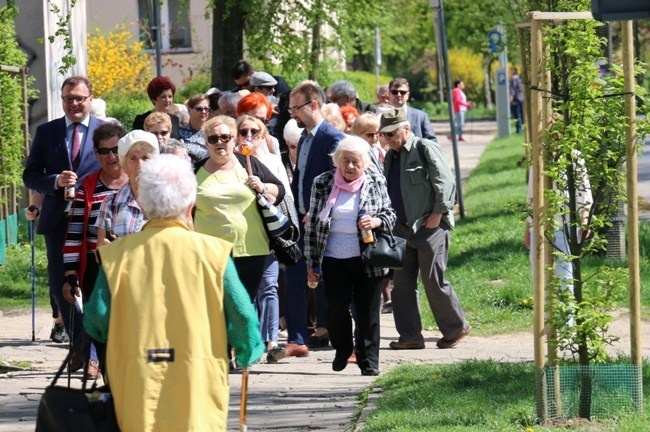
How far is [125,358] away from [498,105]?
37361 mm

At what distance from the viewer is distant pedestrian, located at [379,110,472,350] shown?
1133cm

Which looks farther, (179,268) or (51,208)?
(51,208)

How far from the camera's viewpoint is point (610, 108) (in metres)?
7.82

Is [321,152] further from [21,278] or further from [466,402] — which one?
[21,278]

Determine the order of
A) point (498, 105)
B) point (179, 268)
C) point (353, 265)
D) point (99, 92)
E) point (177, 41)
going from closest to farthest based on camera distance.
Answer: point (179, 268) → point (353, 265) → point (99, 92) → point (498, 105) → point (177, 41)

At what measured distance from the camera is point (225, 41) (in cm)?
2206

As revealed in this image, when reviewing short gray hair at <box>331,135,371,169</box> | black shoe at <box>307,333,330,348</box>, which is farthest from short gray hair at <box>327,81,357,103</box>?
short gray hair at <box>331,135,371,169</box>

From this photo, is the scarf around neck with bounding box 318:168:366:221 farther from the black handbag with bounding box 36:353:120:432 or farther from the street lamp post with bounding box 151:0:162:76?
the street lamp post with bounding box 151:0:162:76

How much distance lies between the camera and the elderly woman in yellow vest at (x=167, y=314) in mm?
5555

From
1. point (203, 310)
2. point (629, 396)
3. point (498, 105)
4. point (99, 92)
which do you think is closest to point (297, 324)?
point (629, 396)

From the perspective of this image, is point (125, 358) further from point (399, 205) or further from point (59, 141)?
point (399, 205)

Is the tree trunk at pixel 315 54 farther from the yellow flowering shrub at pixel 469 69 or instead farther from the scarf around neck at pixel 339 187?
the yellow flowering shrub at pixel 469 69

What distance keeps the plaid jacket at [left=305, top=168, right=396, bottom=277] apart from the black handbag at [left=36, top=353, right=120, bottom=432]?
4655 millimetres

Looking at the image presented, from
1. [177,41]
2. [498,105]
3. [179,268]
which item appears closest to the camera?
[179,268]
